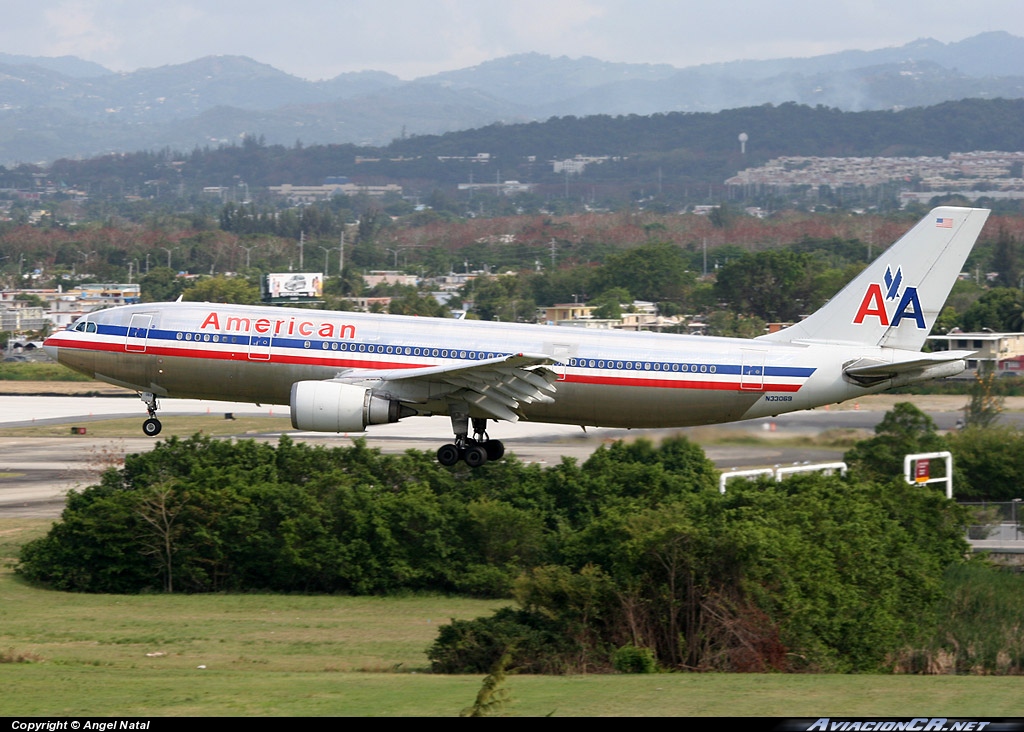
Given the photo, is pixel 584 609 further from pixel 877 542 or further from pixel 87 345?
pixel 87 345

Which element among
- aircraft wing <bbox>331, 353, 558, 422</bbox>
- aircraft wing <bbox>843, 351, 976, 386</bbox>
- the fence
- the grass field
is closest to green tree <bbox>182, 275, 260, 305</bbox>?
the grass field

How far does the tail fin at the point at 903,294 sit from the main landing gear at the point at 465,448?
30.7 feet

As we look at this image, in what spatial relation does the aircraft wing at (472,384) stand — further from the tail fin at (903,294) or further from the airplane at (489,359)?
the tail fin at (903,294)

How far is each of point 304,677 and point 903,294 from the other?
21.7 metres

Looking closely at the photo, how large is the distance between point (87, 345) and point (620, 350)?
Result: 16.6 metres

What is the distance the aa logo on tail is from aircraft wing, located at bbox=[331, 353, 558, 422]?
1023 cm

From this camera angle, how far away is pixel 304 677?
41062 mm

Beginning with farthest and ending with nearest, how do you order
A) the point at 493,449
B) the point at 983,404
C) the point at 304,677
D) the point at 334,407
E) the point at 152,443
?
1. the point at 152,443
2. the point at 983,404
3. the point at 493,449
4. the point at 304,677
5. the point at 334,407

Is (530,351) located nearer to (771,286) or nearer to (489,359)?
(489,359)

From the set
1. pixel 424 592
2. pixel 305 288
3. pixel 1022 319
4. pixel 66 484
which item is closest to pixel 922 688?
pixel 424 592

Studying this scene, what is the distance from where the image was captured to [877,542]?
58.6 m

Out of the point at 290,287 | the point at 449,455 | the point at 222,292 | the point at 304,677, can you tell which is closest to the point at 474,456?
the point at 449,455

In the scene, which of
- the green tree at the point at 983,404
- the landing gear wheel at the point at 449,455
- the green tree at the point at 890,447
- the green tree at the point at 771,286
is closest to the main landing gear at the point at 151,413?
the landing gear wheel at the point at 449,455
